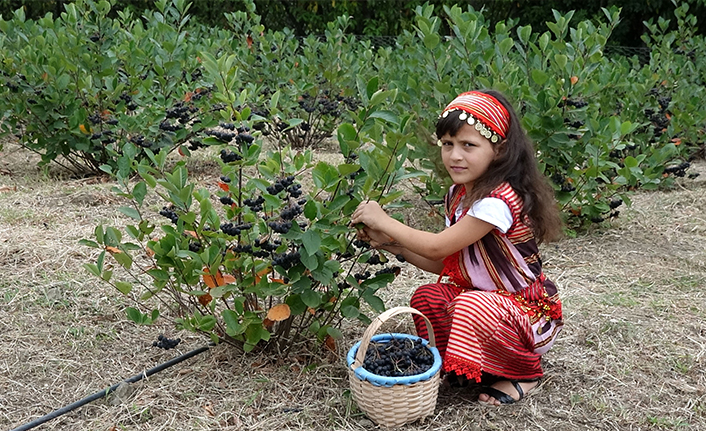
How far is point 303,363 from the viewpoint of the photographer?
2.46 m

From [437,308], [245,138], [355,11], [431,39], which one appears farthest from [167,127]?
[355,11]

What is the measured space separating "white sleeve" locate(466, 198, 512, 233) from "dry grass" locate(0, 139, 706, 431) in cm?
63

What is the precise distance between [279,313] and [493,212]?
0.76m

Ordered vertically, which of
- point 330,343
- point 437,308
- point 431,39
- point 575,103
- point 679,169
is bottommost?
point 330,343

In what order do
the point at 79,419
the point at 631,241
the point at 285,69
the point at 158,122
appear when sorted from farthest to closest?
the point at 285,69
the point at 158,122
the point at 631,241
the point at 79,419

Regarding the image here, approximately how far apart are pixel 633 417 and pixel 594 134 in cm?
176

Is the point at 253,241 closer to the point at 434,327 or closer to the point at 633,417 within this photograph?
the point at 434,327

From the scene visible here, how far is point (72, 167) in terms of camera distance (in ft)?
16.9

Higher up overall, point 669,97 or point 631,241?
point 669,97

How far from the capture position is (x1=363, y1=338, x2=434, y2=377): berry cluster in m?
2.09

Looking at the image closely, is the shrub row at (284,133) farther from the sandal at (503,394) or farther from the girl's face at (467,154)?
the sandal at (503,394)

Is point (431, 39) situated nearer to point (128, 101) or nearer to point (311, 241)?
point (311, 241)

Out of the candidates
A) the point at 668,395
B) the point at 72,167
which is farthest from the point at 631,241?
the point at 72,167

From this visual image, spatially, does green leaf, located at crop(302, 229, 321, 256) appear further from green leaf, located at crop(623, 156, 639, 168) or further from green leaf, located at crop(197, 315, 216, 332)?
green leaf, located at crop(623, 156, 639, 168)
